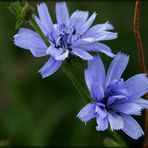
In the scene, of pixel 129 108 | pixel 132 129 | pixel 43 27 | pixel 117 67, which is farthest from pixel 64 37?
pixel 132 129

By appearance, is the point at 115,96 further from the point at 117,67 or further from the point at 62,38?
the point at 62,38

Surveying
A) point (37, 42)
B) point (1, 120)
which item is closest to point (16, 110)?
point (1, 120)

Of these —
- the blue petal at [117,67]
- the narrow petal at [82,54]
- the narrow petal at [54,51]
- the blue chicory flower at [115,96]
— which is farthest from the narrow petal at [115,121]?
the narrow petal at [54,51]

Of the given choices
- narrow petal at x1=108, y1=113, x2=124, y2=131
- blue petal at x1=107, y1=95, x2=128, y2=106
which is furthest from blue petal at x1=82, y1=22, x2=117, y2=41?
narrow petal at x1=108, y1=113, x2=124, y2=131

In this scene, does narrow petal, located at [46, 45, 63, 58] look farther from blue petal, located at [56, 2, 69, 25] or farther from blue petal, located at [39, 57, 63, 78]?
blue petal, located at [56, 2, 69, 25]

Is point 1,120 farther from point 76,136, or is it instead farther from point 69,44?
point 69,44

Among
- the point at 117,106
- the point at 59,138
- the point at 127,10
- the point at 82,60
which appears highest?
the point at 82,60

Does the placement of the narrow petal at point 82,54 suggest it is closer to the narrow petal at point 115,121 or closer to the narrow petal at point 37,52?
the narrow petal at point 37,52

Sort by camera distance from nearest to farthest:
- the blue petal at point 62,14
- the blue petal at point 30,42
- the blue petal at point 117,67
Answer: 1. the blue petal at point 30,42
2. the blue petal at point 117,67
3. the blue petal at point 62,14
